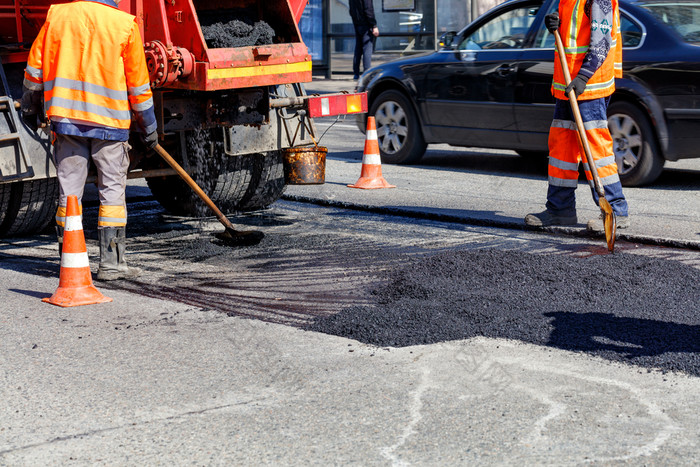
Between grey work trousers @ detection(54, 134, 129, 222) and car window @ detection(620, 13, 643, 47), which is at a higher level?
car window @ detection(620, 13, 643, 47)

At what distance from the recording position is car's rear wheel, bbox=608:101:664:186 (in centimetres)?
861

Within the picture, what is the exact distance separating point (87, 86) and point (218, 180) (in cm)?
199

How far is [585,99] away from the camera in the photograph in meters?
6.92

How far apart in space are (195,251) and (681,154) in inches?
169

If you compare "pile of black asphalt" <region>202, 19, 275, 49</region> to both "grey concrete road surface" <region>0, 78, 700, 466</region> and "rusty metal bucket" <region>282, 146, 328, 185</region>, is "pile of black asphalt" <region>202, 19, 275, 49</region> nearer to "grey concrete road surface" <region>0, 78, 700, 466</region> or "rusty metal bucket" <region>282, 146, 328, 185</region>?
"rusty metal bucket" <region>282, 146, 328, 185</region>

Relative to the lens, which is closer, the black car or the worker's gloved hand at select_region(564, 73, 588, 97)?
the worker's gloved hand at select_region(564, 73, 588, 97)

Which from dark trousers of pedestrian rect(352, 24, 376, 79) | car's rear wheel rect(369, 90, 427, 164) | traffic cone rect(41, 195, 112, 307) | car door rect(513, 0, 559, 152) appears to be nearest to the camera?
traffic cone rect(41, 195, 112, 307)

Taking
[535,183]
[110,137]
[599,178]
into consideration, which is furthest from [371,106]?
[110,137]

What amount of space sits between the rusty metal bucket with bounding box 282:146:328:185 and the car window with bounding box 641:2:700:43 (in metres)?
3.41

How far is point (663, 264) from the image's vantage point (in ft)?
18.9

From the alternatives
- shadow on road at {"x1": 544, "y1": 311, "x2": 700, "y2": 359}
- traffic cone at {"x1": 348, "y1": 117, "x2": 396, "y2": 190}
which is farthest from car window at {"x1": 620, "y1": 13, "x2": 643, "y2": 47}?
shadow on road at {"x1": 544, "y1": 311, "x2": 700, "y2": 359}

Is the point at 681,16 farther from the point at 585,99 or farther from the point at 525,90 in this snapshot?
the point at 585,99

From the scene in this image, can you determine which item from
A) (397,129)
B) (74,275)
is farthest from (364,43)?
(74,275)

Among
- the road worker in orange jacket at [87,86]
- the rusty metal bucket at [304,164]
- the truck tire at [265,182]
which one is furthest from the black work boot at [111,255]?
the truck tire at [265,182]
